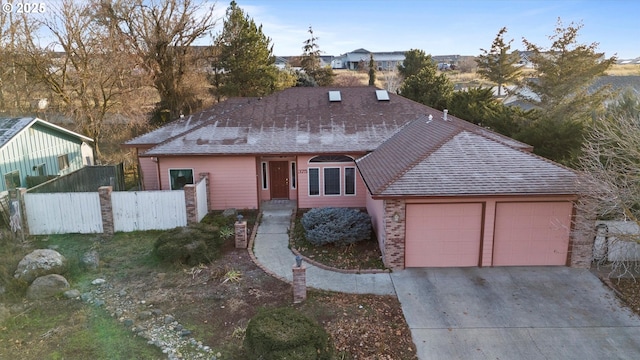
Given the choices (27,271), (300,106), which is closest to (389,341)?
(27,271)

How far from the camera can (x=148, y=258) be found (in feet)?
41.8

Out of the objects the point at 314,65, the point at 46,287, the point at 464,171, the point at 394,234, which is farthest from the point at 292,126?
the point at 314,65

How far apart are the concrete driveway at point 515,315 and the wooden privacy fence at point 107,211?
26.4ft

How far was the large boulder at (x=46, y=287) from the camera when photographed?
10.3 meters

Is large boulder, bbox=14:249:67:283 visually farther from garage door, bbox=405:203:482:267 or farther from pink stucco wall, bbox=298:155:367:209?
garage door, bbox=405:203:482:267

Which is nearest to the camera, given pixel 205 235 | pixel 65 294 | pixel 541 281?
pixel 65 294

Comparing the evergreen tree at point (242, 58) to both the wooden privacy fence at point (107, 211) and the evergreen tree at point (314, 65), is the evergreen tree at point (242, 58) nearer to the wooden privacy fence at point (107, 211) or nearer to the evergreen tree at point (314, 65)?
the evergreen tree at point (314, 65)

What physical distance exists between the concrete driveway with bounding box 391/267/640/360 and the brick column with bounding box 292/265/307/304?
2.44 m

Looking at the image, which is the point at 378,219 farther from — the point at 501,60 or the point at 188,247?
the point at 501,60

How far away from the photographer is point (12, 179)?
1688 cm

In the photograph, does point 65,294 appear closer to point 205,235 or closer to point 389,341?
point 205,235

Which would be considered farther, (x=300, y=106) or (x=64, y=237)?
(x=300, y=106)

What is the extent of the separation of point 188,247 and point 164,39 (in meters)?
22.9

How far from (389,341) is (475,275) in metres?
4.28
